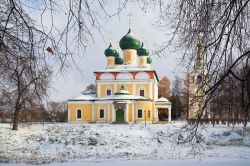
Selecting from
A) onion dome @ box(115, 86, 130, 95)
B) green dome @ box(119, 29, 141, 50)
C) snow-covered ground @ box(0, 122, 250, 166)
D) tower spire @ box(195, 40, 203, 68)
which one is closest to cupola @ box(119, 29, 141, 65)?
green dome @ box(119, 29, 141, 50)

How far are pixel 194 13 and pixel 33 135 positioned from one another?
1829 centimetres

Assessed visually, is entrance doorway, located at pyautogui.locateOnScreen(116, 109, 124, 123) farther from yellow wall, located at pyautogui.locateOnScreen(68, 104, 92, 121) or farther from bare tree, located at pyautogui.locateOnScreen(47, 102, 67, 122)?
bare tree, located at pyautogui.locateOnScreen(47, 102, 67, 122)

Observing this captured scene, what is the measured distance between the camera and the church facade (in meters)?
28.9

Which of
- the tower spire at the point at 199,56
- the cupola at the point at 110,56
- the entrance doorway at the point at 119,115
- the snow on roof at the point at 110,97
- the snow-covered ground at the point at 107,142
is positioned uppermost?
the cupola at the point at 110,56

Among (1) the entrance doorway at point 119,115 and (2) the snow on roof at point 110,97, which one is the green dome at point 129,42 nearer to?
(2) the snow on roof at point 110,97

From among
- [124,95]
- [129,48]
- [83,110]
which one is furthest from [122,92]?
[129,48]

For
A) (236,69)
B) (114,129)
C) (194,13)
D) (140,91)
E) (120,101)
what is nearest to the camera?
(194,13)

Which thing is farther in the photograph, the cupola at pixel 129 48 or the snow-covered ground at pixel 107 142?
the cupola at pixel 129 48

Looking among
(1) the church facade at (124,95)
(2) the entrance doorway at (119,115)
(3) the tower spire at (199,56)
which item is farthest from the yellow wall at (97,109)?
(3) the tower spire at (199,56)

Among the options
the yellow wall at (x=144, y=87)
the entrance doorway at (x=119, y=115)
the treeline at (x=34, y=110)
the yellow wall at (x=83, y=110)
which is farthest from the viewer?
the yellow wall at (x=144, y=87)

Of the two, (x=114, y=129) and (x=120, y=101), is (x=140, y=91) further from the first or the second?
(x=114, y=129)

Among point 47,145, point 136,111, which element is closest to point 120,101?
point 136,111

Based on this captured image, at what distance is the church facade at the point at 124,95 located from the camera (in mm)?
28906

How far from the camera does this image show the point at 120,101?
28.4 m
